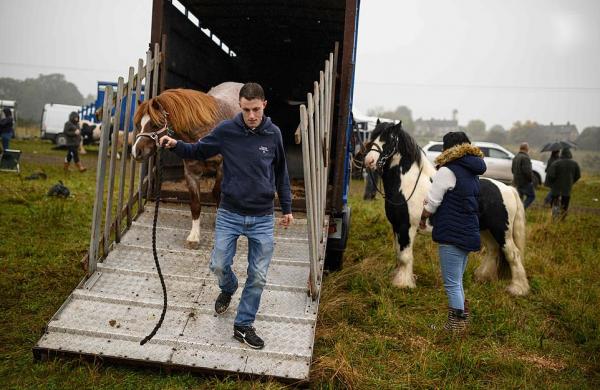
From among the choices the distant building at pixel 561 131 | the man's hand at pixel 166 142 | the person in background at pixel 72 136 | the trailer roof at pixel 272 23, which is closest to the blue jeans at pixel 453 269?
the man's hand at pixel 166 142

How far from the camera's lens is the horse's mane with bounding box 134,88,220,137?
454 centimetres

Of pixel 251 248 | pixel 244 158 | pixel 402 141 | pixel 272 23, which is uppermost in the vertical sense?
pixel 272 23

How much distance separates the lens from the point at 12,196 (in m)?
8.94

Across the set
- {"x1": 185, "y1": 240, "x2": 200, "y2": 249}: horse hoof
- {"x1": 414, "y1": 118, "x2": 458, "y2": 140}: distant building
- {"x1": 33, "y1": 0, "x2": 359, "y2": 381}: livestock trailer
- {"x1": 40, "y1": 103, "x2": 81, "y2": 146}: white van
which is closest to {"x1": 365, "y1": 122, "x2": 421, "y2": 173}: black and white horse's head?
{"x1": 33, "y1": 0, "x2": 359, "y2": 381}: livestock trailer

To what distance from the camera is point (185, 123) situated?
15.5 feet

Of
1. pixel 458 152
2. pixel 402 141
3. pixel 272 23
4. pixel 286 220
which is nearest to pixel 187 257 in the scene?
pixel 286 220

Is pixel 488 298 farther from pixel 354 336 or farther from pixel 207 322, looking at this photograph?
pixel 207 322

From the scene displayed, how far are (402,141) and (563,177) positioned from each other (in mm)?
6709

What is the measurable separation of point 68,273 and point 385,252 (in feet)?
13.4

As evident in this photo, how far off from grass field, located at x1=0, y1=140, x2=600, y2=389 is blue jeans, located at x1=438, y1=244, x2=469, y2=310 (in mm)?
327

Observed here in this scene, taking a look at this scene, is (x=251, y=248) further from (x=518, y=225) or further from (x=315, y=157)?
(x=518, y=225)

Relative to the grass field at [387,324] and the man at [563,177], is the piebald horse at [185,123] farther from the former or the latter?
the man at [563,177]

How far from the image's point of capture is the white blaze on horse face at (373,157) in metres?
5.70

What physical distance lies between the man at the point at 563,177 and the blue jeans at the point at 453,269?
741 centimetres
